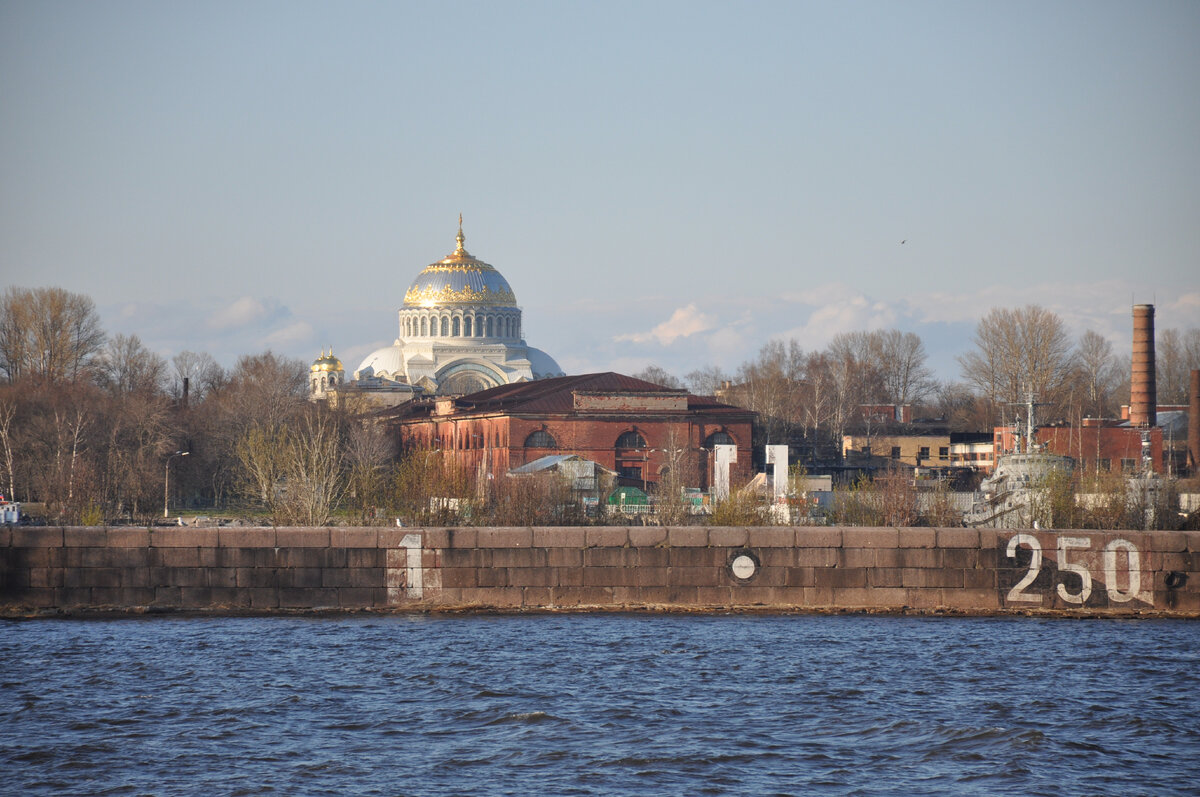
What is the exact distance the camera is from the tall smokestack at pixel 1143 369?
67.2m

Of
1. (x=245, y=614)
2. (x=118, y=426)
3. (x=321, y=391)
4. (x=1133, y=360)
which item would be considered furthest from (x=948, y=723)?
(x=321, y=391)

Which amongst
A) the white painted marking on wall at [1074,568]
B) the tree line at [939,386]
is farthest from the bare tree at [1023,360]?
the white painted marking on wall at [1074,568]

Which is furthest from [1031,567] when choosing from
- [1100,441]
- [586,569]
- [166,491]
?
[1100,441]

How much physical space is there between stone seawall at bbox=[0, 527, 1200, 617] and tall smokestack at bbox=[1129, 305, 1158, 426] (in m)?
49.0

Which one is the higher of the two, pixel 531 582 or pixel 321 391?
pixel 321 391

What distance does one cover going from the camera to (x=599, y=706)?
612 inches

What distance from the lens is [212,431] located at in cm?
6378

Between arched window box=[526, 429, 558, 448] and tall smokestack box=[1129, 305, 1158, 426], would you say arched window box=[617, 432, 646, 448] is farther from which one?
tall smokestack box=[1129, 305, 1158, 426]

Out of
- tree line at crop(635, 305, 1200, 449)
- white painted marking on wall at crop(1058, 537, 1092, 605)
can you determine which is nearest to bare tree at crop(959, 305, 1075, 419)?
tree line at crop(635, 305, 1200, 449)

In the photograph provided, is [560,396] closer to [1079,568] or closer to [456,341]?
[1079,568]

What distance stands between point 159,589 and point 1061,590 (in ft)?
42.1

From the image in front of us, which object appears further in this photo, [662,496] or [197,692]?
[662,496]

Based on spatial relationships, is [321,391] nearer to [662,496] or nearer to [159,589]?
[662,496]

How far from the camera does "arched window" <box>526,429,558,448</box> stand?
58688mm
